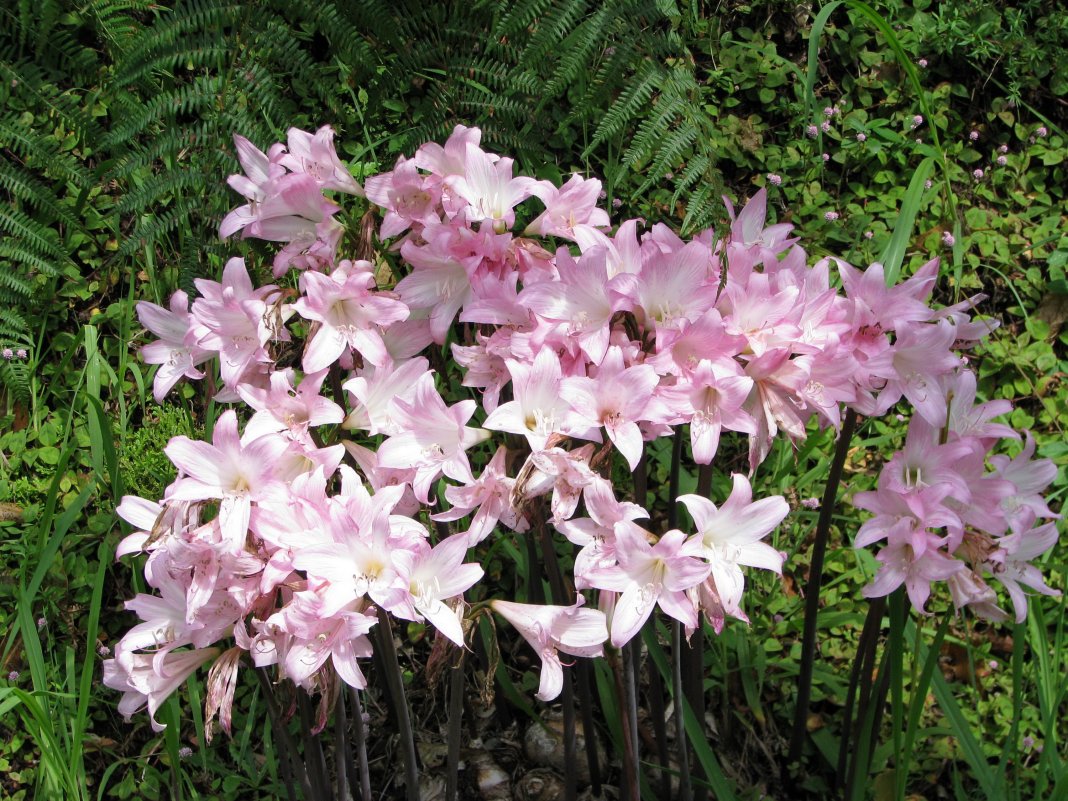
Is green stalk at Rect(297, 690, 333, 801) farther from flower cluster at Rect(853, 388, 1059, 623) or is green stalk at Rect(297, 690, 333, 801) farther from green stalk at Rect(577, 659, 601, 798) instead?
flower cluster at Rect(853, 388, 1059, 623)

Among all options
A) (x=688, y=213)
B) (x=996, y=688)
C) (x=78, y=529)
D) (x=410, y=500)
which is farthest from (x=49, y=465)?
(x=996, y=688)

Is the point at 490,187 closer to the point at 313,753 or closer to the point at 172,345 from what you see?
the point at 172,345

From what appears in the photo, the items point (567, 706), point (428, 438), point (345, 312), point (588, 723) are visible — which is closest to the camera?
point (428, 438)

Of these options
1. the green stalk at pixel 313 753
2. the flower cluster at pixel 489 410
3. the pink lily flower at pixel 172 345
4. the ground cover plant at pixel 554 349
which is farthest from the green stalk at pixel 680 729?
the pink lily flower at pixel 172 345

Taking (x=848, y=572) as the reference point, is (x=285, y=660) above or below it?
above

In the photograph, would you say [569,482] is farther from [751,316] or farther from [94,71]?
[94,71]

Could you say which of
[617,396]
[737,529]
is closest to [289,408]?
[617,396]
